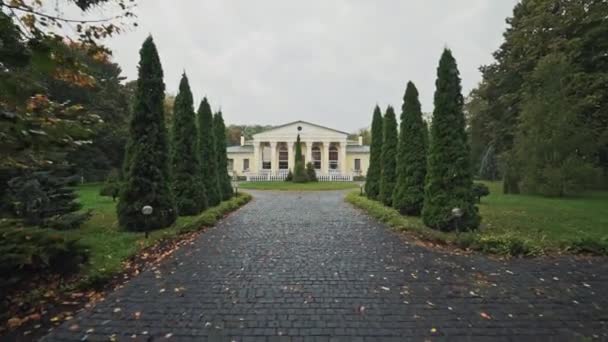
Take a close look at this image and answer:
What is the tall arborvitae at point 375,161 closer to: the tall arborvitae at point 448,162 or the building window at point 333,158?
the tall arborvitae at point 448,162

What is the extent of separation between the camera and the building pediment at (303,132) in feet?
117

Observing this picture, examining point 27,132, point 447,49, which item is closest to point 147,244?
point 27,132

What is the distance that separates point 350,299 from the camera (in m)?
3.45

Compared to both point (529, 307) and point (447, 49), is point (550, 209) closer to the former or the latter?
point (447, 49)

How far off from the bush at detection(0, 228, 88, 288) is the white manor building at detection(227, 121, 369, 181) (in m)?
30.1

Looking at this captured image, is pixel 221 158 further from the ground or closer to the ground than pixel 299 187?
further from the ground

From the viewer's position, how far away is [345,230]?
7379 millimetres

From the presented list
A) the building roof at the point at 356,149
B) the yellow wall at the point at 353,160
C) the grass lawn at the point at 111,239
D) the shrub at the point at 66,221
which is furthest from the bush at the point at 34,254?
the building roof at the point at 356,149

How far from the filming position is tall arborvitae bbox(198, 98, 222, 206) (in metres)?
11.1

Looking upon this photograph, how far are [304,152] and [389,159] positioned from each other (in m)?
24.9

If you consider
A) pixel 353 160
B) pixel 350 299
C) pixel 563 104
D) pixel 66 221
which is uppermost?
pixel 563 104

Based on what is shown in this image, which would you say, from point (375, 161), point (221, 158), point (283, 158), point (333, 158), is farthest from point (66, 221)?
point (333, 158)

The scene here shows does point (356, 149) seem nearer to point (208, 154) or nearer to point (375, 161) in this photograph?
point (375, 161)

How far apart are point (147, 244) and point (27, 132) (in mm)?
3852
